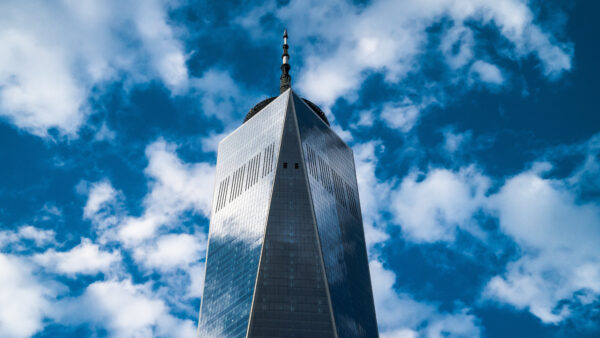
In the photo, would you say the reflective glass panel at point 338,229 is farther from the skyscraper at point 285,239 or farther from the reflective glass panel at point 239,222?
the reflective glass panel at point 239,222

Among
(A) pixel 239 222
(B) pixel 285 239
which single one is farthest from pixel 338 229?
(A) pixel 239 222

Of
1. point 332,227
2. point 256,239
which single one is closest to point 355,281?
point 332,227

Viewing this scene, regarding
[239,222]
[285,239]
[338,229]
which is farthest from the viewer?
[338,229]

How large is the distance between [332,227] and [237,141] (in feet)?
129

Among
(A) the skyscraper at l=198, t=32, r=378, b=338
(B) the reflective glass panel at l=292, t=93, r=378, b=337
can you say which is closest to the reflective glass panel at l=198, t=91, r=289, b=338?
(A) the skyscraper at l=198, t=32, r=378, b=338

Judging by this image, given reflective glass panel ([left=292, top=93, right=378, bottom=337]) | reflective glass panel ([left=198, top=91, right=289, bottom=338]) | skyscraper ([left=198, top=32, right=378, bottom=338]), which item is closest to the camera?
skyscraper ([left=198, top=32, right=378, bottom=338])

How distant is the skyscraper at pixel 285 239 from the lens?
154 m

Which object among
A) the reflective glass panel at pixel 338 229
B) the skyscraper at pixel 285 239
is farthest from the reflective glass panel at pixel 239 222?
the reflective glass panel at pixel 338 229

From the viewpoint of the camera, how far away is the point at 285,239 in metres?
163

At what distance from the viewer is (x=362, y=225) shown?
195 m

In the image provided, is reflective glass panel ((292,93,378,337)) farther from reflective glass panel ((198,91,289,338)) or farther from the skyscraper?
reflective glass panel ((198,91,289,338))

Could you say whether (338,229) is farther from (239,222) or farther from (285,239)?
(239,222)

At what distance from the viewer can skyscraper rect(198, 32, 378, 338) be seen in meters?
154

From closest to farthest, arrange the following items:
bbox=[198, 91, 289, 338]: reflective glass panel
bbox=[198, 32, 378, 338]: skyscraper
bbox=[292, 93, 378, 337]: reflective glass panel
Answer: bbox=[198, 32, 378, 338]: skyscraper < bbox=[198, 91, 289, 338]: reflective glass panel < bbox=[292, 93, 378, 337]: reflective glass panel
